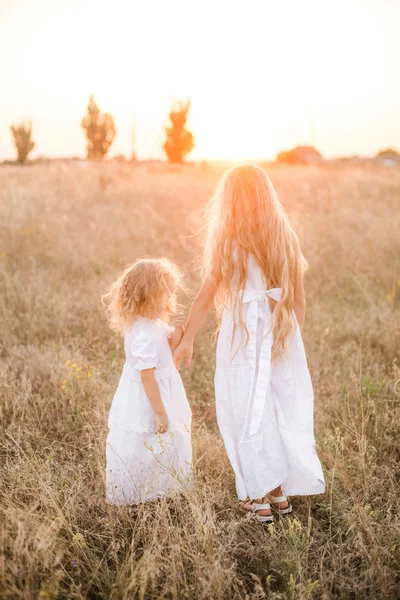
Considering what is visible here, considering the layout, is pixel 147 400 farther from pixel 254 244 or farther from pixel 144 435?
pixel 254 244

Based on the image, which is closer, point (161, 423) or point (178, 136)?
point (161, 423)

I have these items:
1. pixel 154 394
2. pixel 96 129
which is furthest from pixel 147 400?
pixel 96 129

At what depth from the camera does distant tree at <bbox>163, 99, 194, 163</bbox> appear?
2564cm

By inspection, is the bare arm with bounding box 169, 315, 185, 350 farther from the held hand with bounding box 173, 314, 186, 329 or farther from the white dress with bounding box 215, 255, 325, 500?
the white dress with bounding box 215, 255, 325, 500

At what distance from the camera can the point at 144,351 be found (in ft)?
8.42

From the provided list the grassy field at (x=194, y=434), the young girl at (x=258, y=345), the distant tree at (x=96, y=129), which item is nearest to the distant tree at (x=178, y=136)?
the distant tree at (x=96, y=129)

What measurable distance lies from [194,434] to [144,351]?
3.12ft

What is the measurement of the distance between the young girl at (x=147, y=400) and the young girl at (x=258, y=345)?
16 cm

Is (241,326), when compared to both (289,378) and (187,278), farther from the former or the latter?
(187,278)

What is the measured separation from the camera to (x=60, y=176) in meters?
12.3

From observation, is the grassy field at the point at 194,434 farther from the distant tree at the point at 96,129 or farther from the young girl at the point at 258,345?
the distant tree at the point at 96,129

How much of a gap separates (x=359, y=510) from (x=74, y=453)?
168 cm

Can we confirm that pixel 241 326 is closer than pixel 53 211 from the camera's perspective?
Yes

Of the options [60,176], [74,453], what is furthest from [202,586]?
[60,176]
